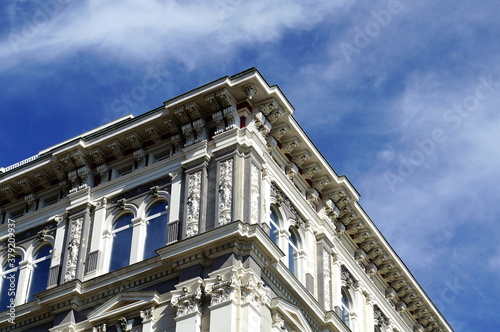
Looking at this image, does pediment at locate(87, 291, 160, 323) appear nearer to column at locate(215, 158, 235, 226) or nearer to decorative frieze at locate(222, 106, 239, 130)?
column at locate(215, 158, 235, 226)

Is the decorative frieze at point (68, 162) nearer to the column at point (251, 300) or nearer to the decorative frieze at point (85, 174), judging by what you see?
the decorative frieze at point (85, 174)

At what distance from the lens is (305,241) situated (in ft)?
148

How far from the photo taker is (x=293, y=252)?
44.1 m

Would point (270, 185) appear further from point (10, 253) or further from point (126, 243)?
point (10, 253)

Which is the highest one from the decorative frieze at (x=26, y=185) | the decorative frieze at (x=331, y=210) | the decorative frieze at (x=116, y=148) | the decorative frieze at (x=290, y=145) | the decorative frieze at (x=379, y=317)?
the decorative frieze at (x=290, y=145)

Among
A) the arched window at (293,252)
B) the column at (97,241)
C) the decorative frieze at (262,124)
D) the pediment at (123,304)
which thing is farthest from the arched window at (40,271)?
the decorative frieze at (262,124)

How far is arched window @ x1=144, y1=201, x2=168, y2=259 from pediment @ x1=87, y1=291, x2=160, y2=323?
215 cm

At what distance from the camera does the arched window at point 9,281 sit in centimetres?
4475

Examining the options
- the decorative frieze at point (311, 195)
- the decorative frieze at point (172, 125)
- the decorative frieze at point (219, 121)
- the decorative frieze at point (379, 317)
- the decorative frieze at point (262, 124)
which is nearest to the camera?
the decorative frieze at point (219, 121)

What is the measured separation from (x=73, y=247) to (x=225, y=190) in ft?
23.0

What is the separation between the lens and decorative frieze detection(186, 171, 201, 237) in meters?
40.6

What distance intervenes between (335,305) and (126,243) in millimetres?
8980

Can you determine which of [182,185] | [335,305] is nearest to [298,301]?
[335,305]

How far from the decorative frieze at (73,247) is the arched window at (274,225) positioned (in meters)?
7.68
